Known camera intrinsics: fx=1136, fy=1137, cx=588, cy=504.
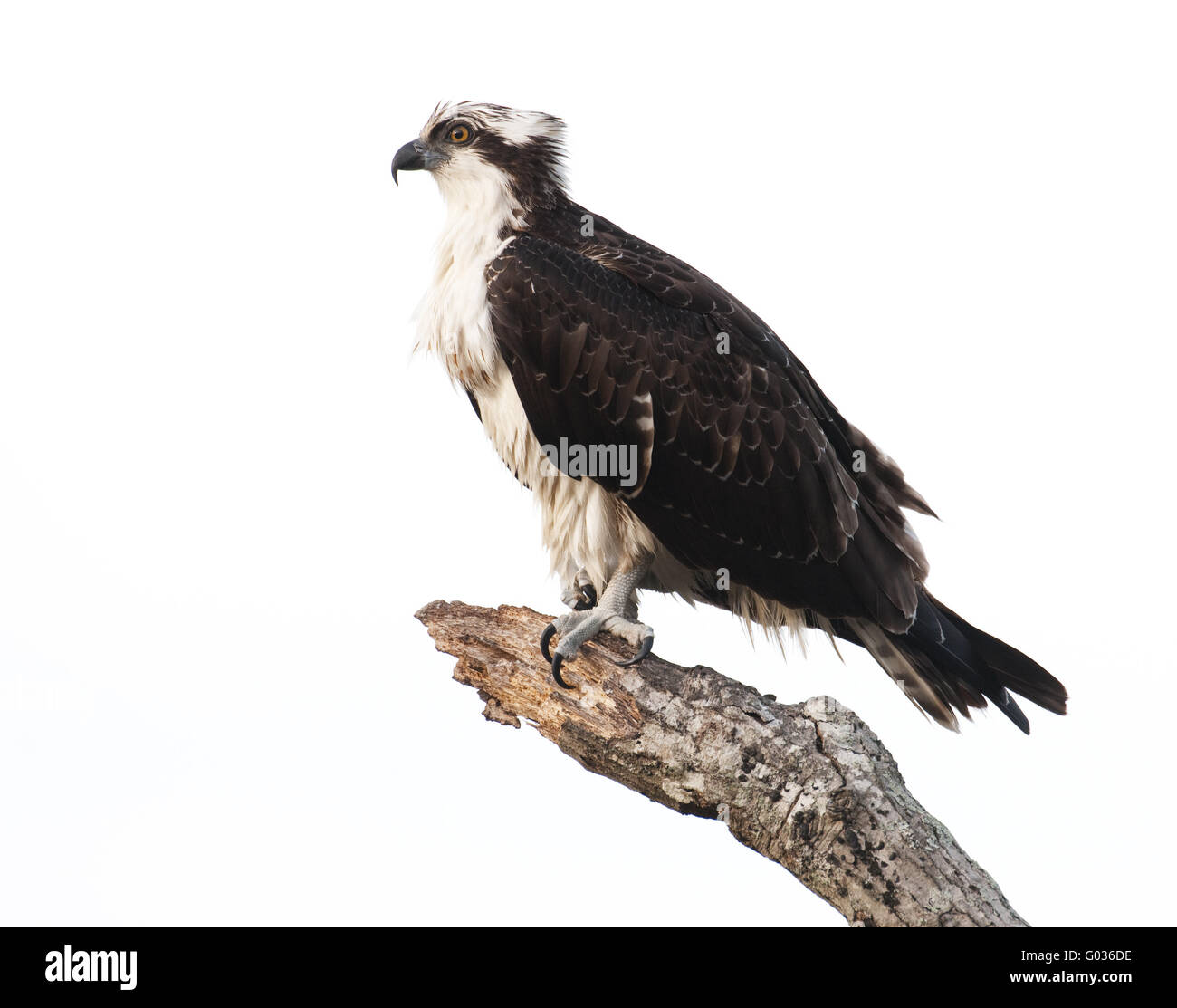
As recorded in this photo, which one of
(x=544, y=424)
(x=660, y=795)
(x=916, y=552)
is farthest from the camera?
(x=916, y=552)

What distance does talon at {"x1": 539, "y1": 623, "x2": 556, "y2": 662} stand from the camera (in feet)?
18.7

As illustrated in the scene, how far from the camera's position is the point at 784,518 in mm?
5879

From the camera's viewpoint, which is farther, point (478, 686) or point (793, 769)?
point (478, 686)

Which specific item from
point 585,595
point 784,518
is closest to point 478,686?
point 585,595

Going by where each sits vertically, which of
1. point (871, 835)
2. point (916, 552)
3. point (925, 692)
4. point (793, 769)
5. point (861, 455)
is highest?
point (861, 455)

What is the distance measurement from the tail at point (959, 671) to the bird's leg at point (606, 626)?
1.28 meters

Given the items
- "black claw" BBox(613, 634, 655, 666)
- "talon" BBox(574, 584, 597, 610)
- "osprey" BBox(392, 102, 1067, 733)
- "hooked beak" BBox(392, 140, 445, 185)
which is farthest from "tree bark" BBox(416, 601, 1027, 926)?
"hooked beak" BBox(392, 140, 445, 185)

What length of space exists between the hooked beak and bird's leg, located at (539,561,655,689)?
2560 mm

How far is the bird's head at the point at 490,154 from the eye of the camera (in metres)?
6.23

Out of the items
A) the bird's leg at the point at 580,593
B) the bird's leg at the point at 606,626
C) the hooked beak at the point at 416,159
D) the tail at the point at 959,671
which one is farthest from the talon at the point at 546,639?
the hooked beak at the point at 416,159

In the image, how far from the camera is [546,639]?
5.71 metres

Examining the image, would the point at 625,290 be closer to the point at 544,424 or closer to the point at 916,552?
the point at 544,424

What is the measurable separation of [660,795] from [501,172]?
3.41 metres

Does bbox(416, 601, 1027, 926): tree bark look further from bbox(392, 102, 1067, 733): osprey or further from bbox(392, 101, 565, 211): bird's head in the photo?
bbox(392, 101, 565, 211): bird's head
